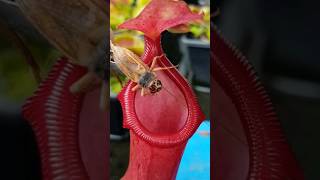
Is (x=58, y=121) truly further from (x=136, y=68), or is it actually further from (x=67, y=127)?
(x=136, y=68)

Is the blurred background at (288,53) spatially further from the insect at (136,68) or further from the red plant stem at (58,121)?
the red plant stem at (58,121)

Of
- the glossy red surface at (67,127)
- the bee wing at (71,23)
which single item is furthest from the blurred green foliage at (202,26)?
the glossy red surface at (67,127)

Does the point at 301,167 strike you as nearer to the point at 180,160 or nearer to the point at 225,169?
the point at 225,169

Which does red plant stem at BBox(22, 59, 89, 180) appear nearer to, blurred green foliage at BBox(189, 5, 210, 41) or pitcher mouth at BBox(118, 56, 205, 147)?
pitcher mouth at BBox(118, 56, 205, 147)

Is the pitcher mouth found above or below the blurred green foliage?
below

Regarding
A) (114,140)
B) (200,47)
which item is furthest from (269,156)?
(114,140)

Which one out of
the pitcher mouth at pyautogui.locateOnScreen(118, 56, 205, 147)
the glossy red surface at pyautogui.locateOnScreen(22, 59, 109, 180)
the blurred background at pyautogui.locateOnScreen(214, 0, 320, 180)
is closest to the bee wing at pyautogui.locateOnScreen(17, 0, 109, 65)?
the glossy red surface at pyautogui.locateOnScreen(22, 59, 109, 180)

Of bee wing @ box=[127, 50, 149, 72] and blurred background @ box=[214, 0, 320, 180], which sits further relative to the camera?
bee wing @ box=[127, 50, 149, 72]
